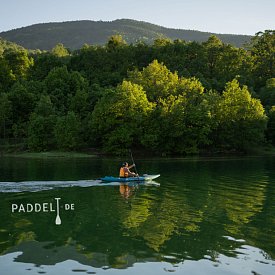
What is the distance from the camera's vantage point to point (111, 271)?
50.4ft

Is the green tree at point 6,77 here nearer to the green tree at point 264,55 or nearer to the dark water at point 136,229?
the green tree at point 264,55

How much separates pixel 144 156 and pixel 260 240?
5850 centimetres

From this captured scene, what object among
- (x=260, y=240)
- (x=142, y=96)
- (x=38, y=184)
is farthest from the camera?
(x=142, y=96)

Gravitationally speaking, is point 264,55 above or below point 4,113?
above

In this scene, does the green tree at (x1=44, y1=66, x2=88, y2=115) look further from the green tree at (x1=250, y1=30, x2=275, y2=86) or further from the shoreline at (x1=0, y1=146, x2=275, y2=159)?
the green tree at (x1=250, y1=30, x2=275, y2=86)

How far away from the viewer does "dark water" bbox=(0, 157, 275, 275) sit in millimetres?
16047

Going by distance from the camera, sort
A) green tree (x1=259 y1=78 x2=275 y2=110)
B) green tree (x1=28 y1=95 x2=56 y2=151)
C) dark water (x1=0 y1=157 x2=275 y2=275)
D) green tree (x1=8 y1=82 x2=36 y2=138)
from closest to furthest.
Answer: dark water (x1=0 y1=157 x2=275 y2=275)
green tree (x1=28 y1=95 x2=56 y2=151)
green tree (x1=8 y1=82 x2=36 y2=138)
green tree (x1=259 y1=78 x2=275 y2=110)

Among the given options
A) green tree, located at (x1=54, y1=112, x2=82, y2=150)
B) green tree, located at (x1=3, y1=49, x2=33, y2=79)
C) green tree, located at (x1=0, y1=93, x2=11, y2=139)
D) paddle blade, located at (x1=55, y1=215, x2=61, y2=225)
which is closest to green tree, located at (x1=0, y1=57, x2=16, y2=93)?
green tree, located at (x1=3, y1=49, x2=33, y2=79)

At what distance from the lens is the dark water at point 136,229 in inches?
632

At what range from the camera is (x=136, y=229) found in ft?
69.2

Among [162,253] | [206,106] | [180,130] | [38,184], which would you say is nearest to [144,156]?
[180,130]

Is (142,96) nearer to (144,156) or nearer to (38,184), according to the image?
(144,156)

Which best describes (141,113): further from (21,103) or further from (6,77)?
(6,77)

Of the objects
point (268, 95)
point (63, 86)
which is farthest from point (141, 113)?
point (268, 95)
